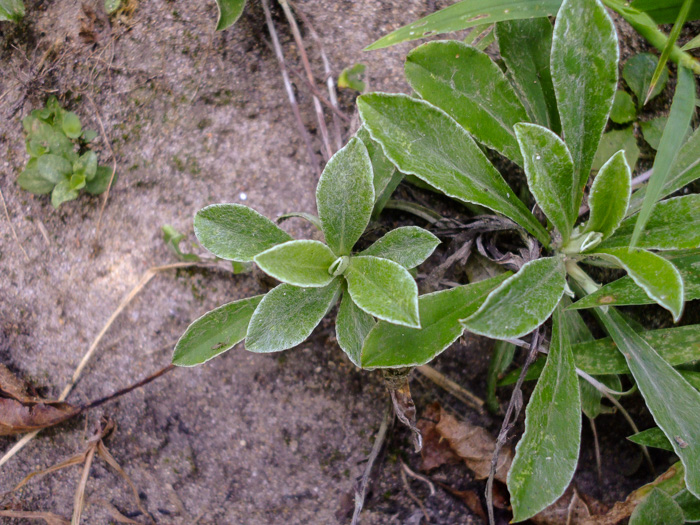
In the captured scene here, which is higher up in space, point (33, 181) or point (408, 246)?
point (33, 181)

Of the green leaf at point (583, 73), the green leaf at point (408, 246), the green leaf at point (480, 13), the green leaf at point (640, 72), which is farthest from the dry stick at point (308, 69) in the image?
the green leaf at point (640, 72)

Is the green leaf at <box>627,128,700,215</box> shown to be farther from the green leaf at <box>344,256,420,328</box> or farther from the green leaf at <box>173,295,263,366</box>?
the green leaf at <box>173,295,263,366</box>

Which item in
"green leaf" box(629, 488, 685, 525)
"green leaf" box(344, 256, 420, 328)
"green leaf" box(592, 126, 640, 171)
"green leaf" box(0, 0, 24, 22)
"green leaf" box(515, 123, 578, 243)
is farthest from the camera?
"green leaf" box(0, 0, 24, 22)

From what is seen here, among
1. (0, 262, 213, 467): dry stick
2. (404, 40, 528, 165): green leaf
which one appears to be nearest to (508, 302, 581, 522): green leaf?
(404, 40, 528, 165): green leaf

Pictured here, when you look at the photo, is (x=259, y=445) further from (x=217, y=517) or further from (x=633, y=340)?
(x=633, y=340)

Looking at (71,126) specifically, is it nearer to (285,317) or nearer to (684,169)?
(285,317)

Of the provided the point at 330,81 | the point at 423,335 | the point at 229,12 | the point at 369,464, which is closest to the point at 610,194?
the point at 423,335
